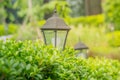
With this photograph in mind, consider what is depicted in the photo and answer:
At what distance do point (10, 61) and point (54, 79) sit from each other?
0.57 metres

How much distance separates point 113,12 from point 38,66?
12.7 metres

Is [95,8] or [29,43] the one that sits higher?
[95,8]

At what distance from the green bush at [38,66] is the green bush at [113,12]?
1151 cm

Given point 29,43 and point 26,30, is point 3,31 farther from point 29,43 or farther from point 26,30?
point 29,43

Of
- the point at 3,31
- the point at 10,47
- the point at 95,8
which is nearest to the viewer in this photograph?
the point at 10,47

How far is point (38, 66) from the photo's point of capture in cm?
335

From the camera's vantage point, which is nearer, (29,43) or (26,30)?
(29,43)

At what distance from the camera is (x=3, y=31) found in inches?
995

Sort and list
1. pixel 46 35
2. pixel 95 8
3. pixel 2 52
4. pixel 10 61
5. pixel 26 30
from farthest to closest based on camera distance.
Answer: pixel 95 8
pixel 26 30
pixel 46 35
pixel 2 52
pixel 10 61

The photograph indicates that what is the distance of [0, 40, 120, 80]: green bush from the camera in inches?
120

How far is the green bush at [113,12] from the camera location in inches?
614

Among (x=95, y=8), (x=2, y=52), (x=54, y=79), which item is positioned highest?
(x=95, y=8)

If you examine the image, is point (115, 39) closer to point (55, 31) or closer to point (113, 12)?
point (113, 12)

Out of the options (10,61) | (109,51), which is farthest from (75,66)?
(109,51)
